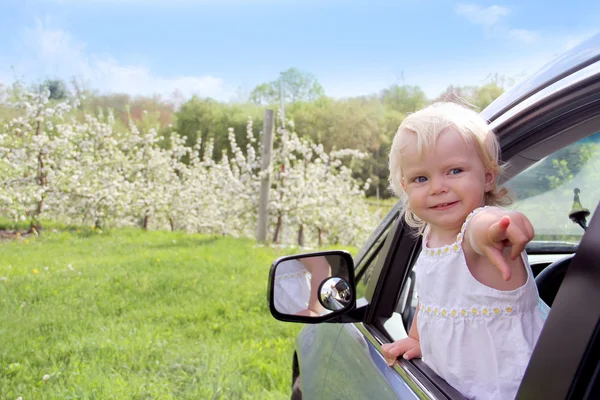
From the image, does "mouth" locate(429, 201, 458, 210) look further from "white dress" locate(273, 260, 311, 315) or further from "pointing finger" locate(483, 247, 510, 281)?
Result: "white dress" locate(273, 260, 311, 315)

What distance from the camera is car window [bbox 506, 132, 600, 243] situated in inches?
53.0

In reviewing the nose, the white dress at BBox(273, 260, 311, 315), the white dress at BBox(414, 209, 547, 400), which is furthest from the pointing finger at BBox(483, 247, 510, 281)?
the white dress at BBox(273, 260, 311, 315)

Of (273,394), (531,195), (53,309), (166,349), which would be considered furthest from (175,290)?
(531,195)

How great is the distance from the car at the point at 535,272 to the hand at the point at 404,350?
19mm

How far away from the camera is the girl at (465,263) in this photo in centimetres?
93

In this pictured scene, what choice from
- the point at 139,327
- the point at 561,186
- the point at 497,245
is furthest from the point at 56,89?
the point at 497,245

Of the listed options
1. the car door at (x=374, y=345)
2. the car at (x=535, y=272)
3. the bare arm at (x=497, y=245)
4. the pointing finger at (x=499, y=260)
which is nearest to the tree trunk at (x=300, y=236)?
the car at (x=535, y=272)

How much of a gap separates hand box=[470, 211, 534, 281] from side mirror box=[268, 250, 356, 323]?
2.49ft

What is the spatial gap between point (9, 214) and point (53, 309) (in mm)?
4677

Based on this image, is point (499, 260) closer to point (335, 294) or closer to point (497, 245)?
point (497, 245)

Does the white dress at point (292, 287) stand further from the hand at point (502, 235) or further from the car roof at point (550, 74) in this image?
the hand at point (502, 235)

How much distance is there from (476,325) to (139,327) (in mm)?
4306

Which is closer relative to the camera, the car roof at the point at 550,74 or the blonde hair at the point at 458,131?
the car roof at the point at 550,74

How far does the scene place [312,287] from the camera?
66.8 inches
